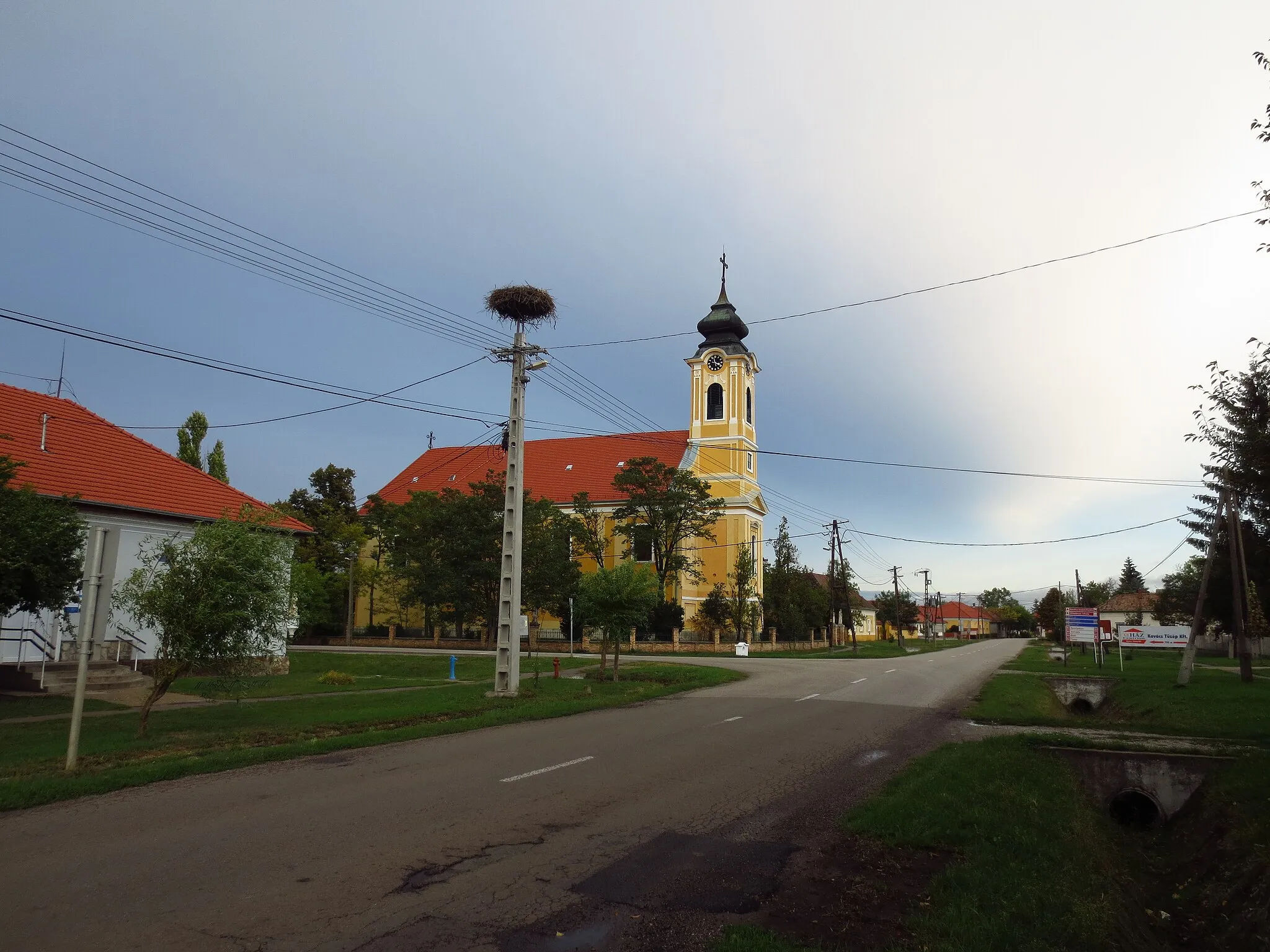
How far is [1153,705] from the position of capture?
19672 mm

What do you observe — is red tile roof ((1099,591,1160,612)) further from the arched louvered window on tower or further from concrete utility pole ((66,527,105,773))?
concrete utility pole ((66,527,105,773))

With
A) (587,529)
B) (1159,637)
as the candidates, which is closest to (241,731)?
(587,529)

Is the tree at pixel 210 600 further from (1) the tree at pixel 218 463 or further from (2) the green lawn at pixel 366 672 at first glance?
(1) the tree at pixel 218 463

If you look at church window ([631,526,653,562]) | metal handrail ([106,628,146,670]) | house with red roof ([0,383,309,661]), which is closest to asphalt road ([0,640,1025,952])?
house with red roof ([0,383,309,661])

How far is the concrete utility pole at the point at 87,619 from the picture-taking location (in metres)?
9.85

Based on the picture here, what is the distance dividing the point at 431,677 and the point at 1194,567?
229 feet

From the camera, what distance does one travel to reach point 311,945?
4.68 meters

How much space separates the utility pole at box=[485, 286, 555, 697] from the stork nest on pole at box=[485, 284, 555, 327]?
0.05ft

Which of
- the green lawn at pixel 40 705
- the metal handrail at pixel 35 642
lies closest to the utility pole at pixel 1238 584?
the green lawn at pixel 40 705

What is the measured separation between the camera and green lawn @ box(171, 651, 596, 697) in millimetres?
19766

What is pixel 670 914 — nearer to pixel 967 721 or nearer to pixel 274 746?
pixel 274 746

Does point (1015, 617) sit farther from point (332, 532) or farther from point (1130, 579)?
point (332, 532)

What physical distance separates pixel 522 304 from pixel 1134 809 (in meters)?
16.2

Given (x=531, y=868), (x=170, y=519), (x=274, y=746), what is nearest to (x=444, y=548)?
(x=170, y=519)
